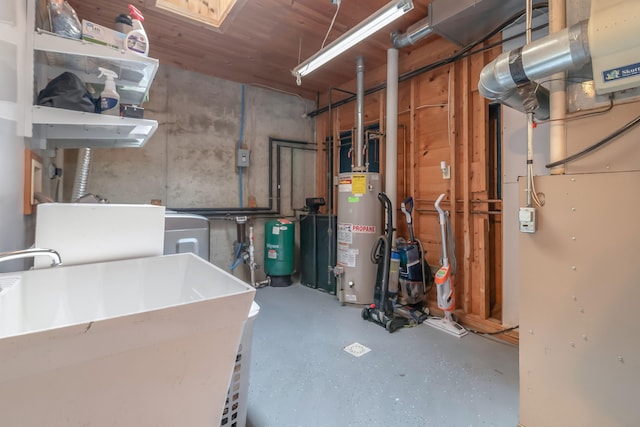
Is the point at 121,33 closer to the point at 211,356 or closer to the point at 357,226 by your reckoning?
the point at 211,356

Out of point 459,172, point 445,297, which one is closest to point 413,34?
→ point 459,172

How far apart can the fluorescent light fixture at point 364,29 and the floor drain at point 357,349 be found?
95.7 inches

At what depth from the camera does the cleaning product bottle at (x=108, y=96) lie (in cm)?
142

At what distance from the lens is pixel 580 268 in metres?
1.24

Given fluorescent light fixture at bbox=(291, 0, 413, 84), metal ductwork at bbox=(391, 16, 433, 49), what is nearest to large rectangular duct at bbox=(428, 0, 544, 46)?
metal ductwork at bbox=(391, 16, 433, 49)

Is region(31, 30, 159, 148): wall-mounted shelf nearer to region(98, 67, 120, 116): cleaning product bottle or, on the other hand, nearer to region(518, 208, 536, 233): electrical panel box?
region(98, 67, 120, 116): cleaning product bottle

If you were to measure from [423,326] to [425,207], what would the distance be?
1.24 m

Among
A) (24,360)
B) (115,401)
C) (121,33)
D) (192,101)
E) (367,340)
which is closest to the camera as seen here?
(24,360)

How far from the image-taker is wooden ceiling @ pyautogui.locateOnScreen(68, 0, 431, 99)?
96.3 inches

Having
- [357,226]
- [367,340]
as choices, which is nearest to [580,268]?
[367,340]

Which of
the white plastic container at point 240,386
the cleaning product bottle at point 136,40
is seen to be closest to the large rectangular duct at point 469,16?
the cleaning product bottle at point 136,40

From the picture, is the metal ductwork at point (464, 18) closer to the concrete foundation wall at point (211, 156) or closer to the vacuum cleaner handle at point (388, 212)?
the vacuum cleaner handle at point (388, 212)

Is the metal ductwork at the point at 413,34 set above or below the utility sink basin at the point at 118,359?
above

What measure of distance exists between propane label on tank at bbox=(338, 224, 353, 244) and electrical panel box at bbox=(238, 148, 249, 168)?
1.62 metres
